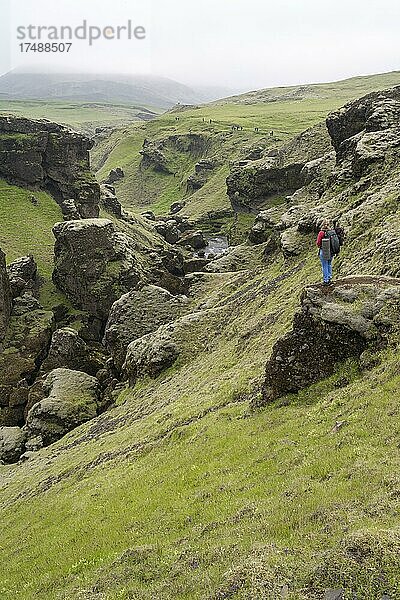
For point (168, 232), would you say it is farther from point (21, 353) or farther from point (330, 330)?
point (330, 330)

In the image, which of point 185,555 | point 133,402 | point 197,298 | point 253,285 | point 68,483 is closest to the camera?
point 185,555

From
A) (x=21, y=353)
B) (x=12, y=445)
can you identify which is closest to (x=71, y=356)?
(x=21, y=353)

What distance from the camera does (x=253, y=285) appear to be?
60688 millimetres

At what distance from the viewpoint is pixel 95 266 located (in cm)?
9088

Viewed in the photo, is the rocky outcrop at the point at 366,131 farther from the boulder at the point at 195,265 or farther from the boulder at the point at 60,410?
the boulder at the point at 60,410

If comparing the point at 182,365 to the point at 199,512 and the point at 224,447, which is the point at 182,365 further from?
the point at 199,512

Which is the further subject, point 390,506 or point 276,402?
point 276,402

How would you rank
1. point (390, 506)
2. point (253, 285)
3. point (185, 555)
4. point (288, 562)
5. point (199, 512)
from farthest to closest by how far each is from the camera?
point (253, 285) → point (199, 512) → point (185, 555) → point (390, 506) → point (288, 562)

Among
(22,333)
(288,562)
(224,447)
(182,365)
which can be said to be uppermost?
(288,562)

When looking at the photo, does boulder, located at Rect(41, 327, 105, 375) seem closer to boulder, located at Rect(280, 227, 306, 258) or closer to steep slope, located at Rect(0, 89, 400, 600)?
steep slope, located at Rect(0, 89, 400, 600)

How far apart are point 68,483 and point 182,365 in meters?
15.8

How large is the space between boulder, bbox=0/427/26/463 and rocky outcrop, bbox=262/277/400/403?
3101cm

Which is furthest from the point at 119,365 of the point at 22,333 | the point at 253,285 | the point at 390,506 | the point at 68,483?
the point at 390,506

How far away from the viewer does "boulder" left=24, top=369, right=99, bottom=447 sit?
49.8 metres
